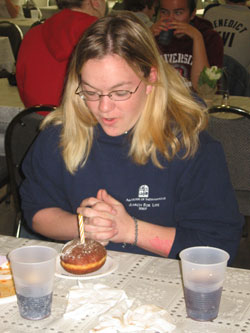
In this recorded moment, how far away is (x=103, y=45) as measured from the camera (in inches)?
60.4

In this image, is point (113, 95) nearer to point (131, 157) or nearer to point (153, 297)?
point (131, 157)

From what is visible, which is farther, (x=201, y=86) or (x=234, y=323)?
(x=201, y=86)

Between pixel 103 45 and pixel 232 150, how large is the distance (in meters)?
1.20

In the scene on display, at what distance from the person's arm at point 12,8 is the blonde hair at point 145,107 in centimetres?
694

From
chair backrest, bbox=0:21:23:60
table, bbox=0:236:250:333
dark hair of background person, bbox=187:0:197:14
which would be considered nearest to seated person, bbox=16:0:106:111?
dark hair of background person, bbox=187:0:197:14

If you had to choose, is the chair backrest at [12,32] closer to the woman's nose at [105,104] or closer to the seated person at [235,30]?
the seated person at [235,30]

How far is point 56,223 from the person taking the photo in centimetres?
173

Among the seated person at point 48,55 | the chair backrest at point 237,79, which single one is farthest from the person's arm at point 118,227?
the chair backrest at point 237,79

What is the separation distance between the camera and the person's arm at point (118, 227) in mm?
1544

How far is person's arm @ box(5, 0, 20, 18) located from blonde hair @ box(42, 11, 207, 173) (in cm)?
694

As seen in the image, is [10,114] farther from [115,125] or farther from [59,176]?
[115,125]

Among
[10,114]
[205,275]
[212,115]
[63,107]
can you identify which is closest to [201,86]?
[212,115]

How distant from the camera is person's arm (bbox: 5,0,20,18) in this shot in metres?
8.29

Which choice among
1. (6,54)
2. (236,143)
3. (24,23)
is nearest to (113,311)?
(236,143)
